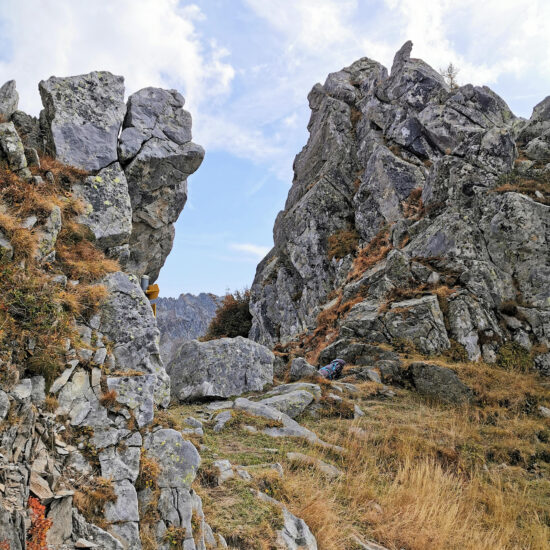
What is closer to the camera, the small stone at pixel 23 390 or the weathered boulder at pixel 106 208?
the small stone at pixel 23 390

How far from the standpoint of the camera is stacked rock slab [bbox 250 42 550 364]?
18.2m

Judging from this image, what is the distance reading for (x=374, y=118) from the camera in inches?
1483

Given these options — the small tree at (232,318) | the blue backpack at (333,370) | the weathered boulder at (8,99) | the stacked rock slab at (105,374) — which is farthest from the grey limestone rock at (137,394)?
the small tree at (232,318)

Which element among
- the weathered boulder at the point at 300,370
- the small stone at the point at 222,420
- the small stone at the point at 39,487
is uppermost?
the weathered boulder at the point at 300,370

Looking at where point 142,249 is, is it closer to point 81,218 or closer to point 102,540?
point 81,218

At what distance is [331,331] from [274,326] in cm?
1243

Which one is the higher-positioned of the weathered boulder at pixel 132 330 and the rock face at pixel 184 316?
the rock face at pixel 184 316

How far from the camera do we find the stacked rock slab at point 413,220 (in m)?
18.2

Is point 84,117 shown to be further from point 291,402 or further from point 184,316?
point 184,316

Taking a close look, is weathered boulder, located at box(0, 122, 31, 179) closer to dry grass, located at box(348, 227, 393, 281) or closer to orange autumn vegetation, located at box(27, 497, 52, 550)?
orange autumn vegetation, located at box(27, 497, 52, 550)

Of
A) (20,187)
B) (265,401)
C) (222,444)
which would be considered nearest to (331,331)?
(265,401)

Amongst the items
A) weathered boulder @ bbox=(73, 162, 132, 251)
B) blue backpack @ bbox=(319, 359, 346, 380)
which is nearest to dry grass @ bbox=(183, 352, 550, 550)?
blue backpack @ bbox=(319, 359, 346, 380)

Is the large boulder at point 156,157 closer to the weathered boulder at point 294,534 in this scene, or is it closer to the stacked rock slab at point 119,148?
the stacked rock slab at point 119,148

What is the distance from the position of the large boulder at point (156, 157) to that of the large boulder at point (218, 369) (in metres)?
6.64
